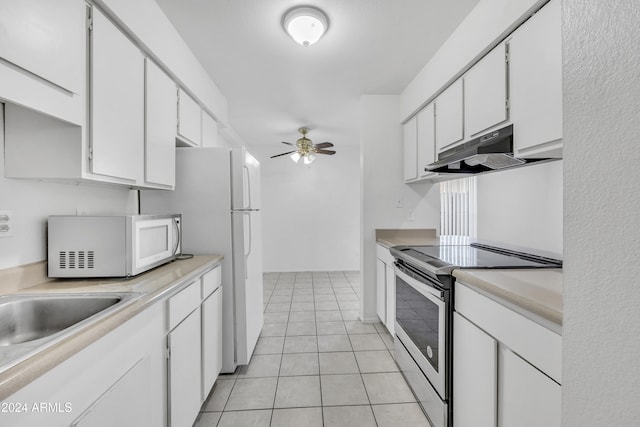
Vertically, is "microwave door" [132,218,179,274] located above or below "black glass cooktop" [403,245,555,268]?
above

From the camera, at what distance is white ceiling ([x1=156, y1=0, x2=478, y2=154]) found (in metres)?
1.84

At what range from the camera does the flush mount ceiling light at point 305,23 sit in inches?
72.2

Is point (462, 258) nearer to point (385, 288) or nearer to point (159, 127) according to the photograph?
point (385, 288)

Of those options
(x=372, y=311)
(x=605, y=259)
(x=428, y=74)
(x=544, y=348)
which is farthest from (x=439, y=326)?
(x=428, y=74)

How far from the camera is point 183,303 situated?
155cm

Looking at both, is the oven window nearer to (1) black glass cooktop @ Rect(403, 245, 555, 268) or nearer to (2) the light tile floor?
(1) black glass cooktop @ Rect(403, 245, 555, 268)

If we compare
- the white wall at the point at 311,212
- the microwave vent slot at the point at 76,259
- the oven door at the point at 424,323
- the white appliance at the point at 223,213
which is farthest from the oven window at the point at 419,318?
the white wall at the point at 311,212

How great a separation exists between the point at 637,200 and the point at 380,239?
2.69 meters

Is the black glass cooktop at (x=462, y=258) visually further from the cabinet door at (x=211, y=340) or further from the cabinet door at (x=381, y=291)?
the cabinet door at (x=211, y=340)

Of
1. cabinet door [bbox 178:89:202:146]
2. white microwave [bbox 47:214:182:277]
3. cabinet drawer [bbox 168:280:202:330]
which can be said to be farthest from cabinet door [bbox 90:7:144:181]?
cabinet drawer [bbox 168:280:202:330]

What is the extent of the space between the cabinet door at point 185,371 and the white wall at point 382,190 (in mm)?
1933

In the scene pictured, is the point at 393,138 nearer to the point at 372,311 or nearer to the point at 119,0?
the point at 372,311

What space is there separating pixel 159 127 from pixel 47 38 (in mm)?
822

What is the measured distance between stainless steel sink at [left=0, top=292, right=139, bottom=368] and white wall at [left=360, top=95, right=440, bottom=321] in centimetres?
241
